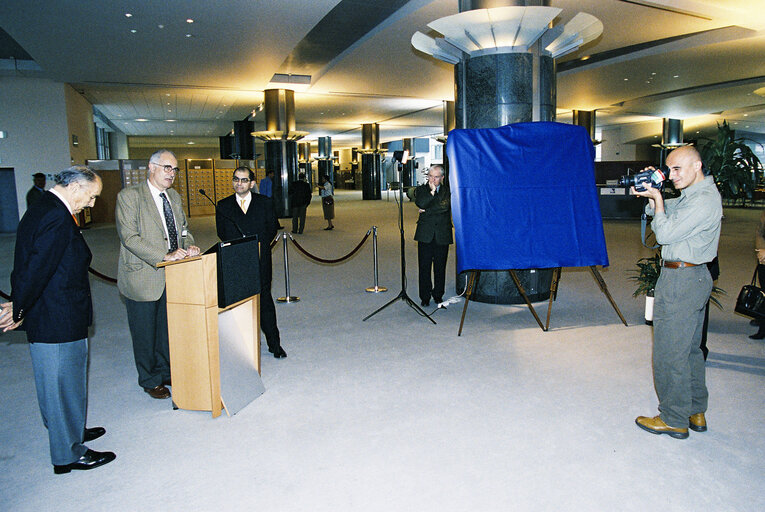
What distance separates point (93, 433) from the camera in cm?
331

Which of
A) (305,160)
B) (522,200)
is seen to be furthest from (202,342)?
(305,160)

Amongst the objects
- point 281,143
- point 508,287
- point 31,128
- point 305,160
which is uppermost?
point 305,160

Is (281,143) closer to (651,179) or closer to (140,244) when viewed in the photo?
(140,244)

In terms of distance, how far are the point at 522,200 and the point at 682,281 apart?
2367 mm

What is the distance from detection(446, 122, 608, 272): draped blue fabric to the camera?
204 inches

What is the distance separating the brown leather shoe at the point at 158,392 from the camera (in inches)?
153

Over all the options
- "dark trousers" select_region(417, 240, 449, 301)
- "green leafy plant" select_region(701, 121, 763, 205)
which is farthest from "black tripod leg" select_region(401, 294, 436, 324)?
"green leafy plant" select_region(701, 121, 763, 205)

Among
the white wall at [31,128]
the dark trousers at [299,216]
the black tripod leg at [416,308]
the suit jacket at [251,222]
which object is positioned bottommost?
the black tripod leg at [416,308]

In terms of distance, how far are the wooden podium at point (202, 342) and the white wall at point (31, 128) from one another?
50.4ft

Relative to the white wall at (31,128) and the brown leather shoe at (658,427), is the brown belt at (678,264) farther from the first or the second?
the white wall at (31,128)

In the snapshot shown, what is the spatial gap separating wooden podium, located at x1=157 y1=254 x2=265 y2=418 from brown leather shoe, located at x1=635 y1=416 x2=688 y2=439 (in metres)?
2.67

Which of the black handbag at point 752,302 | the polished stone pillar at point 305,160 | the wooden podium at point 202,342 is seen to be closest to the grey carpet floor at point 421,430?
the wooden podium at point 202,342

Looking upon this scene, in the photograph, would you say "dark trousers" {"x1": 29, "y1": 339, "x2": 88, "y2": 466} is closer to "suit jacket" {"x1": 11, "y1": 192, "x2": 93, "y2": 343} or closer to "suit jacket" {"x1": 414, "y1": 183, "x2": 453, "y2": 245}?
"suit jacket" {"x1": 11, "y1": 192, "x2": 93, "y2": 343}

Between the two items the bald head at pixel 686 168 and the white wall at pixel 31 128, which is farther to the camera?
the white wall at pixel 31 128
